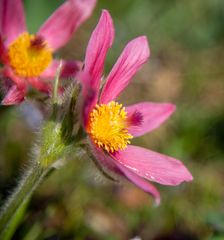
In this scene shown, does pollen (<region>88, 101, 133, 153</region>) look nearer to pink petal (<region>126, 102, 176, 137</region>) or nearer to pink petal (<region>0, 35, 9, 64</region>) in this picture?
pink petal (<region>126, 102, 176, 137</region>)

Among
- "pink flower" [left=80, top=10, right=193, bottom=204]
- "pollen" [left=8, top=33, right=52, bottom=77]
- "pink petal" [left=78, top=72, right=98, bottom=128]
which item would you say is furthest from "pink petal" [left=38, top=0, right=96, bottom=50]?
"pink petal" [left=78, top=72, right=98, bottom=128]

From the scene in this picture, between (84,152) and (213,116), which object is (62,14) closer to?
(84,152)

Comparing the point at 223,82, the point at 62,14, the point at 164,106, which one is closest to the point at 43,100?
the point at 164,106

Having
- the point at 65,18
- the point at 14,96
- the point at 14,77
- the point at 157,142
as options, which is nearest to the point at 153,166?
the point at 14,96

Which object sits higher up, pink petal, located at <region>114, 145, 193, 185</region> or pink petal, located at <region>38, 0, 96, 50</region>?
pink petal, located at <region>38, 0, 96, 50</region>

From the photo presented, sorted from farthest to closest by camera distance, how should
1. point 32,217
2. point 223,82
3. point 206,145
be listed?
1. point 223,82
2. point 206,145
3. point 32,217

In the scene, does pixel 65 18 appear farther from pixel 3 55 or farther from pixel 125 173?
pixel 125 173

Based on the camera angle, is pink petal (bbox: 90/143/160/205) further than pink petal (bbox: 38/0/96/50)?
No
